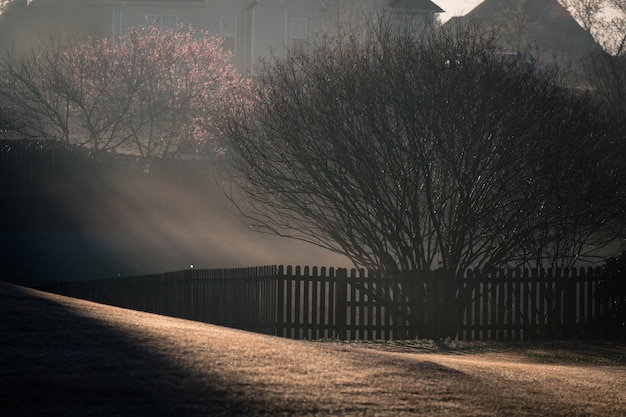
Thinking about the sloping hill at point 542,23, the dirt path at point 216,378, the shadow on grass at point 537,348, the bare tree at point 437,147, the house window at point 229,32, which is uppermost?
the sloping hill at point 542,23

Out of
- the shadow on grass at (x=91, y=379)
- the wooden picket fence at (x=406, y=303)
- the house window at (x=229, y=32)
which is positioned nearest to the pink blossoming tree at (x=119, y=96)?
the house window at (x=229, y=32)

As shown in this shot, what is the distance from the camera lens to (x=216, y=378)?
28.5ft

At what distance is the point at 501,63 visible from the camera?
827 inches

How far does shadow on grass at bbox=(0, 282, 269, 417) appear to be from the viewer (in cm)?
778

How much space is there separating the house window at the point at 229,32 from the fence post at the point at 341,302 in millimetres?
45893

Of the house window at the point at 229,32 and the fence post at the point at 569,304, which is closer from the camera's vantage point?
the fence post at the point at 569,304

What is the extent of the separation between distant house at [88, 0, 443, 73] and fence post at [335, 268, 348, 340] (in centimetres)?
4376

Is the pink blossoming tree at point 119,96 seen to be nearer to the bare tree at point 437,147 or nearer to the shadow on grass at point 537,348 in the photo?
the bare tree at point 437,147

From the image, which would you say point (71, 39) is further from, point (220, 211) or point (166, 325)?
point (166, 325)

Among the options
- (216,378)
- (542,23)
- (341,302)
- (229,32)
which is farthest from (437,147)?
(542,23)

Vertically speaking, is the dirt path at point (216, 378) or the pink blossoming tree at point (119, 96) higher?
the pink blossoming tree at point (119, 96)

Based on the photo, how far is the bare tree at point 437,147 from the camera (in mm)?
20172

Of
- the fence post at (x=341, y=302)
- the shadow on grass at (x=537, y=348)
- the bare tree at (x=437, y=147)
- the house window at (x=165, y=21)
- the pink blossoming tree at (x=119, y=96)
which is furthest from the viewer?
the house window at (x=165, y=21)

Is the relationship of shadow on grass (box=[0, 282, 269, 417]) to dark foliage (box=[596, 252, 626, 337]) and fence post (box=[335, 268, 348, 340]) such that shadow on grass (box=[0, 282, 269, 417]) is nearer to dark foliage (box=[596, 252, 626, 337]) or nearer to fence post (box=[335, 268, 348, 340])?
fence post (box=[335, 268, 348, 340])
